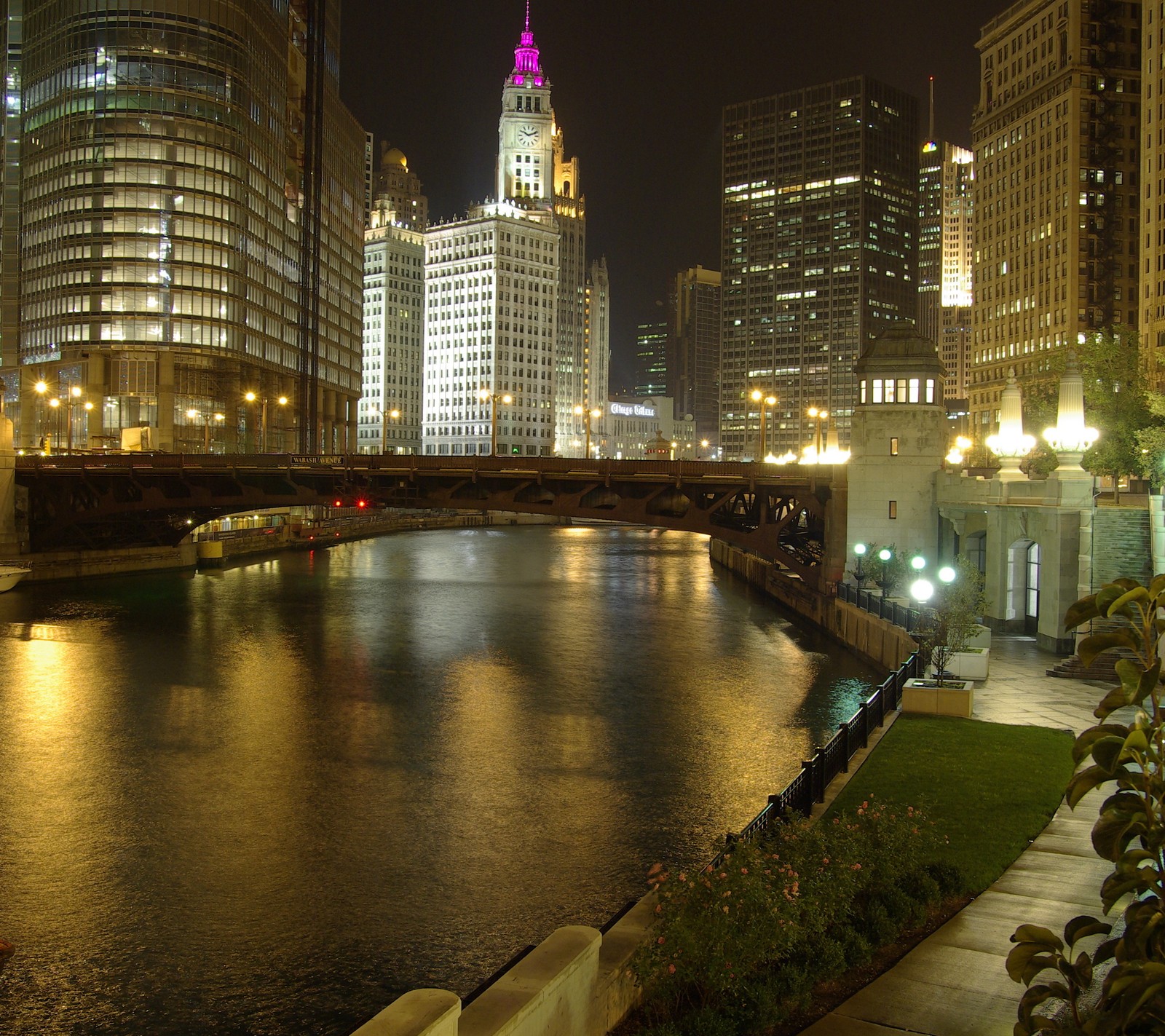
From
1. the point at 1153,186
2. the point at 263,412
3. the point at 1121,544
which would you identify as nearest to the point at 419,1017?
the point at 1121,544

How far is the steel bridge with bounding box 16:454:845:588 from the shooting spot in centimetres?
6144

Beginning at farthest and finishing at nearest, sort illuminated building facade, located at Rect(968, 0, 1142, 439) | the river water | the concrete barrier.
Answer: illuminated building facade, located at Rect(968, 0, 1142, 439)
the river water
the concrete barrier

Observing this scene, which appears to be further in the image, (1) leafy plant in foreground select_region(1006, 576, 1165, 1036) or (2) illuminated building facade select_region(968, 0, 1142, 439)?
(2) illuminated building facade select_region(968, 0, 1142, 439)

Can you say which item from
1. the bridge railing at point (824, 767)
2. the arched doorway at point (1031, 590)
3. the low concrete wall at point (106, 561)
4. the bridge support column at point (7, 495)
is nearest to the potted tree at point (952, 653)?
the bridge railing at point (824, 767)

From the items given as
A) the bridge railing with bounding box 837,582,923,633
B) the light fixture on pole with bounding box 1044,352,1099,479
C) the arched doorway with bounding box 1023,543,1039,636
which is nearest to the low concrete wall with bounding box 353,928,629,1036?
the bridge railing with bounding box 837,582,923,633

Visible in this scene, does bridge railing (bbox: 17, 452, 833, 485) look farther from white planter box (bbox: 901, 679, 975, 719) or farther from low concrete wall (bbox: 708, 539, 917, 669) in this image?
white planter box (bbox: 901, 679, 975, 719)

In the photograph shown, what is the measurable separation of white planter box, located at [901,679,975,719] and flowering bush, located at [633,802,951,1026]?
44.8ft

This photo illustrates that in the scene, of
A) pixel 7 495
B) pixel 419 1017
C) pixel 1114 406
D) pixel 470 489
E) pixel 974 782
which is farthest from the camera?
pixel 7 495

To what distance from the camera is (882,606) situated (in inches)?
1764

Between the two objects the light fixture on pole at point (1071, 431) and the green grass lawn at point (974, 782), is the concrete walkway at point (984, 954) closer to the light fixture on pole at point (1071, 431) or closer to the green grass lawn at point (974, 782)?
the green grass lawn at point (974, 782)

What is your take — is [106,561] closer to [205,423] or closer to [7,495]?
[7,495]

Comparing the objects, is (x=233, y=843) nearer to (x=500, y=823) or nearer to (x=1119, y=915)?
(x=500, y=823)

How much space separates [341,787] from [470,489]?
40087 millimetres

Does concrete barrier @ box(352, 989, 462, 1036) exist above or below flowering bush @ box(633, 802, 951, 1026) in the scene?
above
